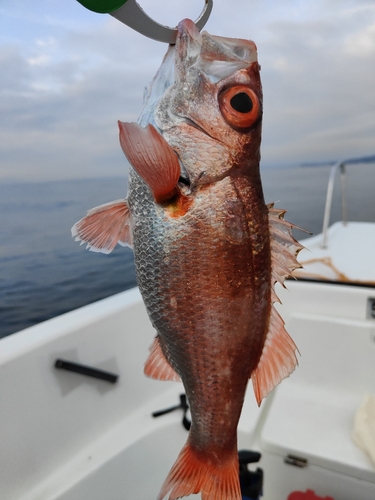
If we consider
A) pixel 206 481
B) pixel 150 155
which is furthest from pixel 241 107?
pixel 206 481

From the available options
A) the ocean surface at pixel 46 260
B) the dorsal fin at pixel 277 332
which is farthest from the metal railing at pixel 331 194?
the dorsal fin at pixel 277 332

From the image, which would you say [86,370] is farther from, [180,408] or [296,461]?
[296,461]

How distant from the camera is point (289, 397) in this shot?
1.76 metres

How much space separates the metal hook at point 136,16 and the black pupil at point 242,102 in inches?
4.7

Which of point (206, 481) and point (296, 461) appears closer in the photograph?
point (206, 481)

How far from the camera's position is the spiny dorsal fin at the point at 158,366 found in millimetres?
616

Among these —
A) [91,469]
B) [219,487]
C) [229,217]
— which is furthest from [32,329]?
[229,217]

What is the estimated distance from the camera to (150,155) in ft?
1.56

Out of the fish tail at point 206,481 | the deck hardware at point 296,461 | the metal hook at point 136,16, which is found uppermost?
the metal hook at point 136,16

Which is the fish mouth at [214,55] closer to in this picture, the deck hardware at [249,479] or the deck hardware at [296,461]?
the deck hardware at [249,479]

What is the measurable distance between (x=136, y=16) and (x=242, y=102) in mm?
171

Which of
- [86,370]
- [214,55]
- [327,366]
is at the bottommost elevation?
[327,366]

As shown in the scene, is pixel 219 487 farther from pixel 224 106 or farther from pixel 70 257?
pixel 70 257

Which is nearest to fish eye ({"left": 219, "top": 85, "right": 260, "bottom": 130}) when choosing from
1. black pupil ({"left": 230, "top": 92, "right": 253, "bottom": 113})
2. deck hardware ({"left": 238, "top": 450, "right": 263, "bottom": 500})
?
black pupil ({"left": 230, "top": 92, "right": 253, "bottom": 113})
